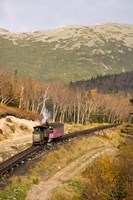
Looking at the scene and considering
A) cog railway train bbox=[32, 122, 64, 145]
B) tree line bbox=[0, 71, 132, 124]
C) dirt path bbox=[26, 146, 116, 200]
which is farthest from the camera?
tree line bbox=[0, 71, 132, 124]

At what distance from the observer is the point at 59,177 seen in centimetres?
3684

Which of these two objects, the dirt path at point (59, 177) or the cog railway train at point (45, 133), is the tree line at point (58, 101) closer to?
the cog railway train at point (45, 133)

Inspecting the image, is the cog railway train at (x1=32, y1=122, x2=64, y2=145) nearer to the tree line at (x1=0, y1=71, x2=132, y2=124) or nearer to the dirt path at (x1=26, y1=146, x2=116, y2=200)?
the dirt path at (x1=26, y1=146, x2=116, y2=200)

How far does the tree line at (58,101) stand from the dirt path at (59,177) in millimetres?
45688

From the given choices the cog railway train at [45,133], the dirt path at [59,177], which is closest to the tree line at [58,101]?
the cog railway train at [45,133]

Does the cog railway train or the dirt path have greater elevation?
the cog railway train

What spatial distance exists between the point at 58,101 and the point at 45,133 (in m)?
64.1

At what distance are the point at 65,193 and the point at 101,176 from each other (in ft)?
13.0

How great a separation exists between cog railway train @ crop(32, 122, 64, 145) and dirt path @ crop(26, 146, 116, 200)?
6.34 meters

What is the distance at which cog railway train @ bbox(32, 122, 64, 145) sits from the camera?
4881 centimetres

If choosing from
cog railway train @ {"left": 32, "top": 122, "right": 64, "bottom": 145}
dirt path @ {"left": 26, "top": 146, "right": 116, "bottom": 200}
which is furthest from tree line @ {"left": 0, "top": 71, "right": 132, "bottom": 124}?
dirt path @ {"left": 26, "top": 146, "right": 116, "bottom": 200}

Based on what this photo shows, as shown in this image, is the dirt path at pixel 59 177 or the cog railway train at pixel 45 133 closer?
the dirt path at pixel 59 177

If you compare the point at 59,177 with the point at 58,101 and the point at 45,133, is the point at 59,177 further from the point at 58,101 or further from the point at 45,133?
the point at 58,101

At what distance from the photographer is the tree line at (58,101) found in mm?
100900
